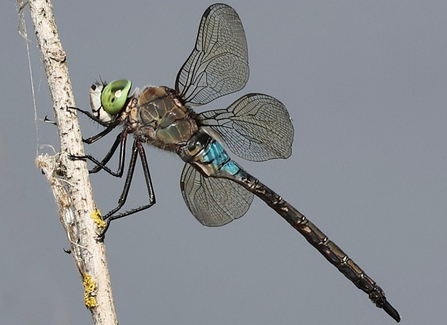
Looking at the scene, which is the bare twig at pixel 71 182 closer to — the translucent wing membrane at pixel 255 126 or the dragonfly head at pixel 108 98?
the dragonfly head at pixel 108 98

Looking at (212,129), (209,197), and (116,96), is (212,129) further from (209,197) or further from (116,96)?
(116,96)

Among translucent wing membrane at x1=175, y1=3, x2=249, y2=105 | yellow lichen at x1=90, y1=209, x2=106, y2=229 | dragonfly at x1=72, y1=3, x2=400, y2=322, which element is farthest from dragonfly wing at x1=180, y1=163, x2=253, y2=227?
yellow lichen at x1=90, y1=209, x2=106, y2=229

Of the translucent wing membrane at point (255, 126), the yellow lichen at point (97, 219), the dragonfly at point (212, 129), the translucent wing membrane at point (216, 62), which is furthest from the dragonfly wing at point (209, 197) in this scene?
the yellow lichen at point (97, 219)

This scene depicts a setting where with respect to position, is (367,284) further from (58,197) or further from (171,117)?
(58,197)

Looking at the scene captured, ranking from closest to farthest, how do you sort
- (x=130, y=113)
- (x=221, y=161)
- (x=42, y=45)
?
(x=42, y=45) < (x=130, y=113) < (x=221, y=161)

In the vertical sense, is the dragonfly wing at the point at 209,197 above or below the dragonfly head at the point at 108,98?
below

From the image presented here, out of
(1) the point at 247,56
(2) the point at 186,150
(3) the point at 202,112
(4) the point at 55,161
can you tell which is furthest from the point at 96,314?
(1) the point at 247,56
